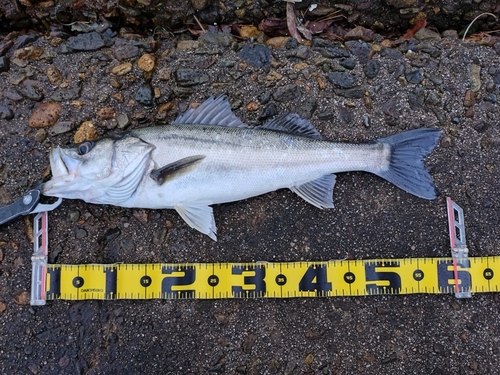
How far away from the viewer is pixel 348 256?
325 cm

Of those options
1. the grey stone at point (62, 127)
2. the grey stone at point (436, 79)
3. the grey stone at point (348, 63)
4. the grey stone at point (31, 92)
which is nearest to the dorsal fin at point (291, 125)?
the grey stone at point (348, 63)

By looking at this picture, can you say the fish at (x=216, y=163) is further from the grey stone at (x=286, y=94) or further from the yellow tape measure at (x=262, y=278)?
the yellow tape measure at (x=262, y=278)

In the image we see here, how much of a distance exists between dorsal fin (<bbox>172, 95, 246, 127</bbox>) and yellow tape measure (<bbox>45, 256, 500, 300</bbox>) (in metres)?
1.15

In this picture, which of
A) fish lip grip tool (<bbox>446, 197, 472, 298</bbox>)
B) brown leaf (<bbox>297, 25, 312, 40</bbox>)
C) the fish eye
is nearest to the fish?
the fish eye

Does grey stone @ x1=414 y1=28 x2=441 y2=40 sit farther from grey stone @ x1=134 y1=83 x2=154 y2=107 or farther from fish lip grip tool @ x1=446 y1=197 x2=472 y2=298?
grey stone @ x1=134 y1=83 x2=154 y2=107

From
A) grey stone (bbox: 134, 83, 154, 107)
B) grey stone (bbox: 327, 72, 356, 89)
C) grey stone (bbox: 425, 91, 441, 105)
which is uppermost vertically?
grey stone (bbox: 134, 83, 154, 107)

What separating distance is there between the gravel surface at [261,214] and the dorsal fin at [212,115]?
0.22 meters

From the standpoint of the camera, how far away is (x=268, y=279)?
10.4ft

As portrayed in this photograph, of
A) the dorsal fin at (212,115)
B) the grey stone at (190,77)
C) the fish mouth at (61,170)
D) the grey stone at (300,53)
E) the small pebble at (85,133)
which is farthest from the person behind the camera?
the grey stone at (300,53)

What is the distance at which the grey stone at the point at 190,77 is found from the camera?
343 centimetres

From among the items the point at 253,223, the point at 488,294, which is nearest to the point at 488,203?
the point at 488,294

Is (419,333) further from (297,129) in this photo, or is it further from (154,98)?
(154,98)

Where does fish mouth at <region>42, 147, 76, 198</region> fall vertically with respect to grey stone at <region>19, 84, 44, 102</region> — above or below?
below

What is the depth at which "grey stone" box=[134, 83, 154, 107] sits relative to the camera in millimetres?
3377
